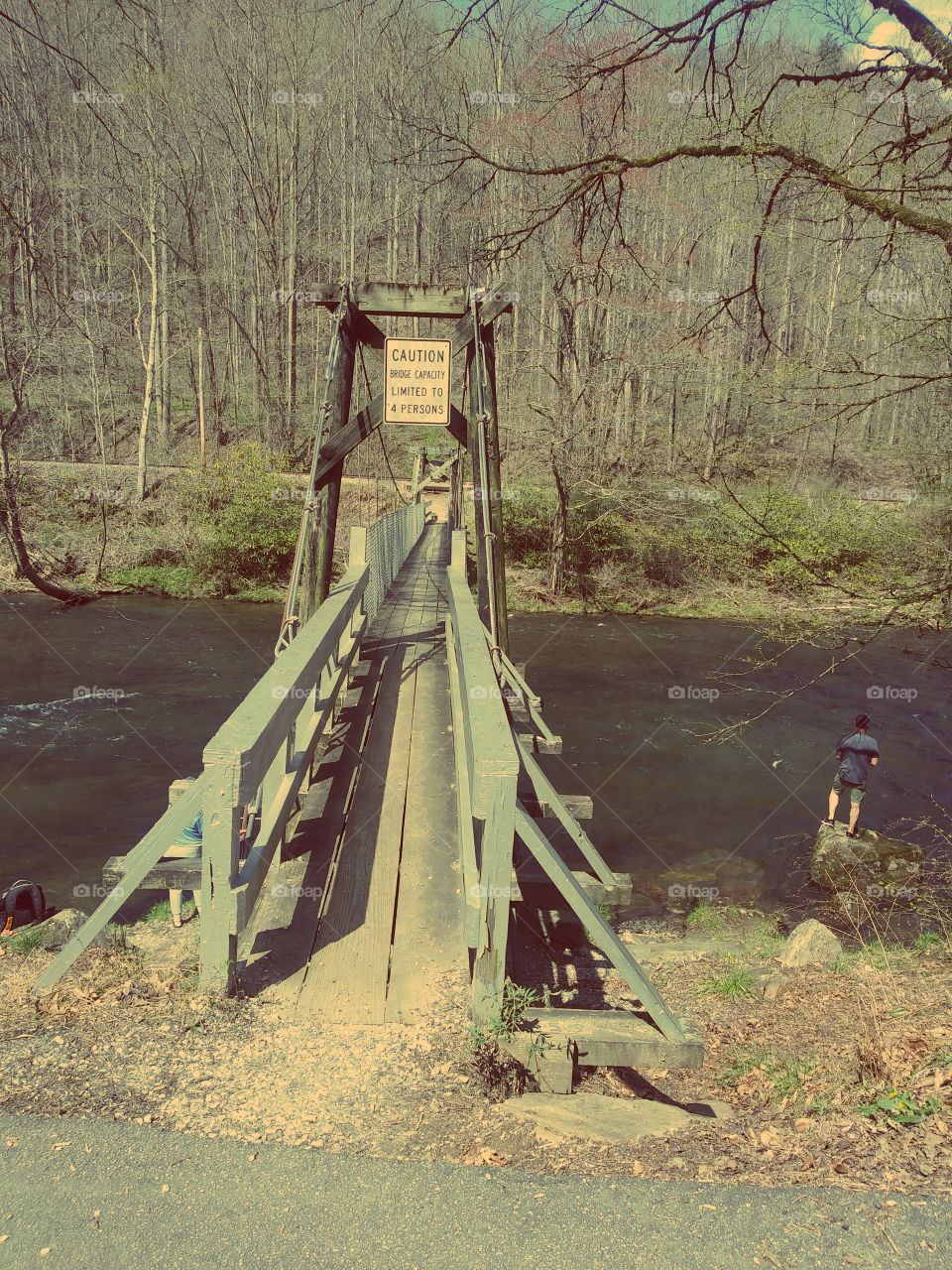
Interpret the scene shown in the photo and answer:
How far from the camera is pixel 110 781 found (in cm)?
1152

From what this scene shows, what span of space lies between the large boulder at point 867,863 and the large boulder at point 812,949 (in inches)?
109

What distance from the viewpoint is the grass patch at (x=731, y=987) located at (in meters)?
5.44

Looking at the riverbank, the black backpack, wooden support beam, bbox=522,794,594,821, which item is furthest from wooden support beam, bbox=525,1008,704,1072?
the riverbank

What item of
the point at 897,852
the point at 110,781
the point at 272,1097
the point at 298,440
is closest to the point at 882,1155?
the point at 272,1097

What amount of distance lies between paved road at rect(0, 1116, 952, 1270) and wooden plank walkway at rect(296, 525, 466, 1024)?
0.92m

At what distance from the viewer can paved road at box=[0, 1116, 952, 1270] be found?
93.2 inches

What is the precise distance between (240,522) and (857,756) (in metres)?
19.2

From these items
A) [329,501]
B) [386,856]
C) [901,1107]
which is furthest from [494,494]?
[901,1107]

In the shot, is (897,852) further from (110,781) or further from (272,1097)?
(110,781)

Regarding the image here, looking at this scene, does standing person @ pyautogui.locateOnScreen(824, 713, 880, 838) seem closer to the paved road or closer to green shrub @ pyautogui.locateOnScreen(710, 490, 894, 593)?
the paved road

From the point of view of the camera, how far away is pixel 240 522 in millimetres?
24984

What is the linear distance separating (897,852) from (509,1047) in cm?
790

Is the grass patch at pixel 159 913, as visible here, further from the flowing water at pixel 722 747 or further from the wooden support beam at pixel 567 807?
the flowing water at pixel 722 747

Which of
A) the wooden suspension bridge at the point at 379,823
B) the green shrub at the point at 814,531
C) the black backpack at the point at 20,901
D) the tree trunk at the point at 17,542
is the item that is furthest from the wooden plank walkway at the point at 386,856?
the green shrub at the point at 814,531
